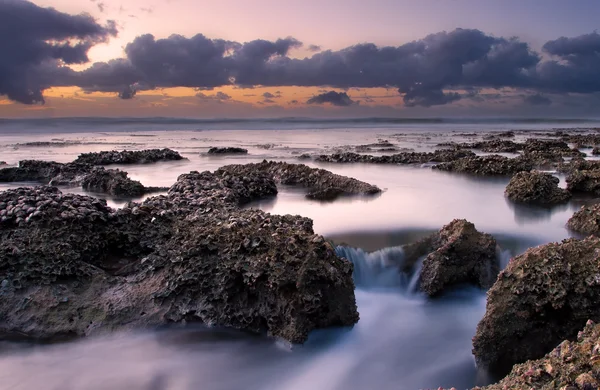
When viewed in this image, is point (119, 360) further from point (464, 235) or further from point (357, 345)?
point (464, 235)

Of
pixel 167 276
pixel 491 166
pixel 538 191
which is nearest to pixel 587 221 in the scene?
pixel 538 191

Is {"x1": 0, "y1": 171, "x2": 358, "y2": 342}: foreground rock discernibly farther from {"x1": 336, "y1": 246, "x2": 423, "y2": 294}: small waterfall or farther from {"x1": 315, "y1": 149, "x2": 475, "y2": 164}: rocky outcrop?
{"x1": 315, "y1": 149, "x2": 475, "y2": 164}: rocky outcrop

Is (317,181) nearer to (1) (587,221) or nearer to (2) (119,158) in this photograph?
(1) (587,221)

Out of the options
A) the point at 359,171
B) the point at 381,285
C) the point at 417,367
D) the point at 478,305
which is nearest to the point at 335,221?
the point at 381,285

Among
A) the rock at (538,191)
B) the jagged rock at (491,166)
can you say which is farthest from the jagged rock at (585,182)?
the jagged rock at (491,166)

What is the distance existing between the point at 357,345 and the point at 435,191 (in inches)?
279

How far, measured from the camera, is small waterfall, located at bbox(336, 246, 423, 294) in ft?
19.2

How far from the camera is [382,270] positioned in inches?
240

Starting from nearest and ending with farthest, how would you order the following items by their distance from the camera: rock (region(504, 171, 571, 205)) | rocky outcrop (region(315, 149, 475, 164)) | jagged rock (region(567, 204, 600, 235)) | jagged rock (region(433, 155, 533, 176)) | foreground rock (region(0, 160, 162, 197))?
1. jagged rock (region(567, 204, 600, 235))
2. rock (region(504, 171, 571, 205))
3. foreground rock (region(0, 160, 162, 197))
4. jagged rock (region(433, 155, 533, 176))
5. rocky outcrop (region(315, 149, 475, 164))

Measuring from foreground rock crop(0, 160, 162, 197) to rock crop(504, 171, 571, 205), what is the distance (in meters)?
7.68

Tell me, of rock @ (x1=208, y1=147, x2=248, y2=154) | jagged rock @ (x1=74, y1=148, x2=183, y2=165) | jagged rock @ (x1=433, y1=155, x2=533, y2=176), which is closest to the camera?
jagged rock @ (x1=433, y1=155, x2=533, y2=176)

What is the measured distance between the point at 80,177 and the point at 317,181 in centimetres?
602

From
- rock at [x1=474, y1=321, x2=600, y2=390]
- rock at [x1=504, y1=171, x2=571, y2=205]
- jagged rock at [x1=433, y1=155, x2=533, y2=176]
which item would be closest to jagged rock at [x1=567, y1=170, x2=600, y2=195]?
rock at [x1=504, y1=171, x2=571, y2=205]

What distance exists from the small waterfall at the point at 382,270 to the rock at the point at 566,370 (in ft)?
10.1
